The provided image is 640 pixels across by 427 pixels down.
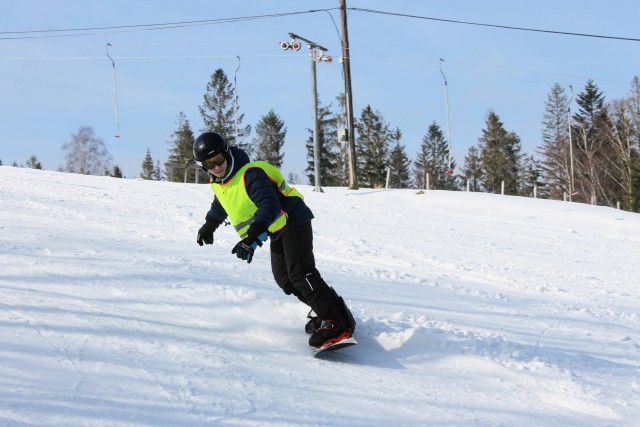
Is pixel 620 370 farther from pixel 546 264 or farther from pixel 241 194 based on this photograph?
pixel 546 264

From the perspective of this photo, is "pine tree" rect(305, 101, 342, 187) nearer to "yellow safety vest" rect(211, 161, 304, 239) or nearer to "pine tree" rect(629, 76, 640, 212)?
"pine tree" rect(629, 76, 640, 212)

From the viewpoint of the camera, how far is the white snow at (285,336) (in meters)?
2.87

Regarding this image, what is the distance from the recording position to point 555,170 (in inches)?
2010

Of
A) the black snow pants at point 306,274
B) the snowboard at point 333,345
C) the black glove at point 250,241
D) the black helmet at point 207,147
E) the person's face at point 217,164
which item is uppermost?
the black helmet at point 207,147

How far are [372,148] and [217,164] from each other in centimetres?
4915

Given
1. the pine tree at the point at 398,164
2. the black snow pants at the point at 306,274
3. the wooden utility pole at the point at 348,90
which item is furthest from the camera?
the pine tree at the point at 398,164

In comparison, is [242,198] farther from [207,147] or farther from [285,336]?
[285,336]

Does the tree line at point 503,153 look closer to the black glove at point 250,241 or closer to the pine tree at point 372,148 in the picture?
the pine tree at point 372,148

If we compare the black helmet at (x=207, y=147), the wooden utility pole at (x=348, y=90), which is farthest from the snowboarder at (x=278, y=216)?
the wooden utility pole at (x=348, y=90)

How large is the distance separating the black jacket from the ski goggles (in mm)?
47

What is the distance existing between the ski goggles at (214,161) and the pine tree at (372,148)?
153 ft

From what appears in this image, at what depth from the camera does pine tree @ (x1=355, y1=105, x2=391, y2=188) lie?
170 ft

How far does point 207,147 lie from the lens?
13.0 feet

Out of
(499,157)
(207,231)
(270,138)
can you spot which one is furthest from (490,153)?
(207,231)
